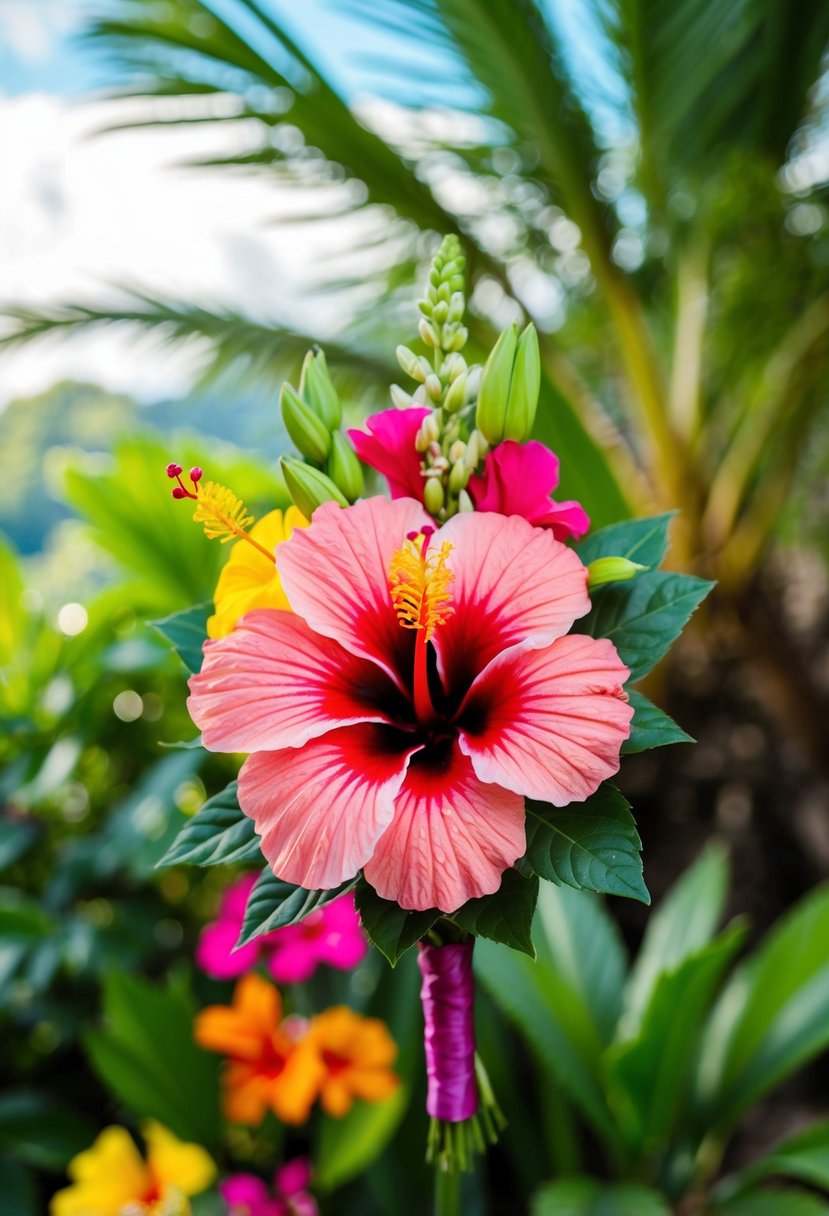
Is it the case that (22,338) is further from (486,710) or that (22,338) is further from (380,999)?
(486,710)

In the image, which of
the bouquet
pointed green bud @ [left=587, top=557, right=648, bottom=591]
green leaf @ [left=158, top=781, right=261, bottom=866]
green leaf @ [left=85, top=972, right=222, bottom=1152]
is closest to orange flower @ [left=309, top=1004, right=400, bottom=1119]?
green leaf @ [left=85, top=972, right=222, bottom=1152]

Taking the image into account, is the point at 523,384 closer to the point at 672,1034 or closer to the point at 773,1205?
the point at 672,1034

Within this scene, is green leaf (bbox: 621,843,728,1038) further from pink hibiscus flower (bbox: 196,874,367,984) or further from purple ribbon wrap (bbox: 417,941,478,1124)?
purple ribbon wrap (bbox: 417,941,478,1124)

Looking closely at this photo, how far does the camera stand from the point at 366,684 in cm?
43

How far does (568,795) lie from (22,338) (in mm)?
1642

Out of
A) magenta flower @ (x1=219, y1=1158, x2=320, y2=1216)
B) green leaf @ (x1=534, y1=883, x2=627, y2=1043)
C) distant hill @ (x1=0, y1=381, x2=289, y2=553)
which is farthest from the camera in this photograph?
distant hill @ (x1=0, y1=381, x2=289, y2=553)

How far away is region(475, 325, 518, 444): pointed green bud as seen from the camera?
0.43 m

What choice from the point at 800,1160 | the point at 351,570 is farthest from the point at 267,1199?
the point at 351,570

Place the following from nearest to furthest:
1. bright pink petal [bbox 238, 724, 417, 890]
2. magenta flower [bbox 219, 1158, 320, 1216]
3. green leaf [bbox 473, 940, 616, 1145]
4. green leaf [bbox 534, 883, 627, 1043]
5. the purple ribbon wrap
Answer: bright pink petal [bbox 238, 724, 417, 890]
the purple ribbon wrap
magenta flower [bbox 219, 1158, 320, 1216]
green leaf [bbox 473, 940, 616, 1145]
green leaf [bbox 534, 883, 627, 1043]

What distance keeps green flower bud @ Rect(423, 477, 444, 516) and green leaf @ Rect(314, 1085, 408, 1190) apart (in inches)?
33.3

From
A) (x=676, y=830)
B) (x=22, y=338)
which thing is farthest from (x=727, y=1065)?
(x=22, y=338)

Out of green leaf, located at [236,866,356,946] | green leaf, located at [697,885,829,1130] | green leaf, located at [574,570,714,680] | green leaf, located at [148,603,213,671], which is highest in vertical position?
green leaf, located at [148,603,213,671]

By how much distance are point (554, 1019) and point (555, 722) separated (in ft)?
2.72

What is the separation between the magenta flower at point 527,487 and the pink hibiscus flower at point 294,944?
1.98 feet
